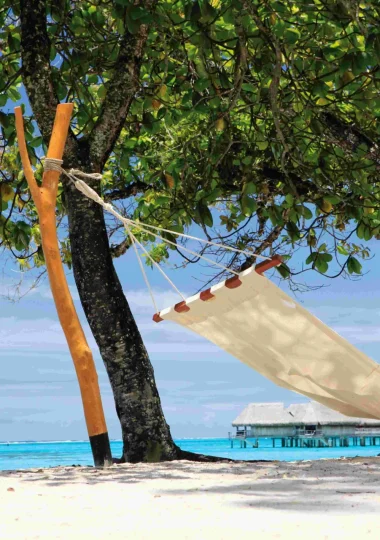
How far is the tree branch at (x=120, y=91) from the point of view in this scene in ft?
19.7

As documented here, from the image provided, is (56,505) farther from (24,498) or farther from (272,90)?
(272,90)

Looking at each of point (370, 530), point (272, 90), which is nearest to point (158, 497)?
point (370, 530)

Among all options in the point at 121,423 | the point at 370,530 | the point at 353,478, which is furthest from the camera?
the point at 121,423

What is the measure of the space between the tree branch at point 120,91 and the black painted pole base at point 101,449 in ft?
7.62

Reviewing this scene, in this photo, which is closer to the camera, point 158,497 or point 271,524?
point 271,524

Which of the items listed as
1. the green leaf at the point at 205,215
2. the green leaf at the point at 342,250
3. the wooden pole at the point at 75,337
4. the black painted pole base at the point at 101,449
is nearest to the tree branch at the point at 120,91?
the green leaf at the point at 205,215

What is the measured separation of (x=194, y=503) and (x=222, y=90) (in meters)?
4.53

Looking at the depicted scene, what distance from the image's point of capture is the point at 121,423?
5816 mm

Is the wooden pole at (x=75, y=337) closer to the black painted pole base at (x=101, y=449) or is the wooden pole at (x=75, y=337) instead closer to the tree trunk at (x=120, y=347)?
the black painted pole base at (x=101, y=449)

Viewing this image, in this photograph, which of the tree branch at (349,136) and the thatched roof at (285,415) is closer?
the tree branch at (349,136)

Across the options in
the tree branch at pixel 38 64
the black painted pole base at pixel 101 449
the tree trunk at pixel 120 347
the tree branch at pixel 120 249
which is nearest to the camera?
the black painted pole base at pixel 101 449

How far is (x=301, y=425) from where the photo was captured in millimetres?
34531

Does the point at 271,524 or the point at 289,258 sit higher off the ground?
the point at 289,258

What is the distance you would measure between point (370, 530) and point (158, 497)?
1199 mm
